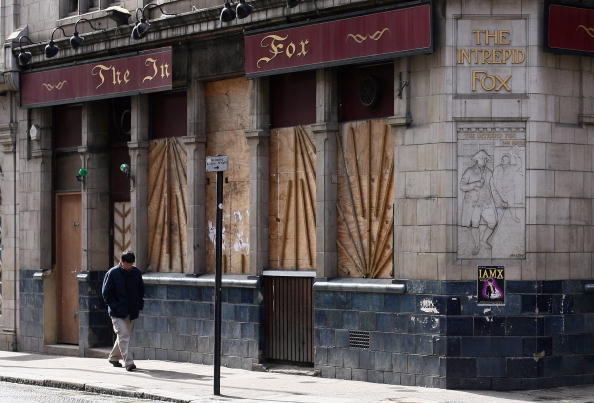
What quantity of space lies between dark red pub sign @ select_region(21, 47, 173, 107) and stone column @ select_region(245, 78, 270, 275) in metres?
2.06

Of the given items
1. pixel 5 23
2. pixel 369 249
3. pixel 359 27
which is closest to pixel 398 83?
pixel 359 27

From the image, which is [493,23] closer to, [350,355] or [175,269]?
[350,355]

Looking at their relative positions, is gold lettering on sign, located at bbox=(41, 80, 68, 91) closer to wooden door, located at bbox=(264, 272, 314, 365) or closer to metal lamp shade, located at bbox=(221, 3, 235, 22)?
metal lamp shade, located at bbox=(221, 3, 235, 22)

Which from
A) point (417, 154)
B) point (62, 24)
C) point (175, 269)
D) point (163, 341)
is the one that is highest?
point (62, 24)

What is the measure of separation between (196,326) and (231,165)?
287 cm

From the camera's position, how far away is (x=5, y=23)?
961 inches

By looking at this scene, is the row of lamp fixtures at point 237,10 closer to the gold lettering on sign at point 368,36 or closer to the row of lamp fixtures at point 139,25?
the row of lamp fixtures at point 139,25

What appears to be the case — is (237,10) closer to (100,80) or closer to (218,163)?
(218,163)

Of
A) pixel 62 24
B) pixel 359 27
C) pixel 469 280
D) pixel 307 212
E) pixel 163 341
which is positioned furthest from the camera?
pixel 62 24

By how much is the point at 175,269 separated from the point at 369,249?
4732 millimetres

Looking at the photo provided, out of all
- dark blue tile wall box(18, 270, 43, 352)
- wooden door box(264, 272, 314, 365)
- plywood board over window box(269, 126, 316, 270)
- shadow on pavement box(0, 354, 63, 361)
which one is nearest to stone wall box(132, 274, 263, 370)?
wooden door box(264, 272, 314, 365)

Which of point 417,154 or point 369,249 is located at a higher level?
point 417,154

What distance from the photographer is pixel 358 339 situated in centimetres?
1741

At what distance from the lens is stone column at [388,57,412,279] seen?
16.7 meters
